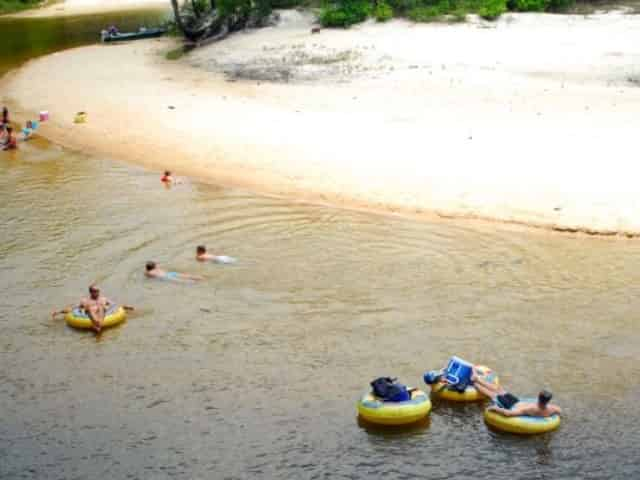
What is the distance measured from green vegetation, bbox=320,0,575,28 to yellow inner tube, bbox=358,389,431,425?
23961 mm

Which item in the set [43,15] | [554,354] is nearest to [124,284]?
[554,354]

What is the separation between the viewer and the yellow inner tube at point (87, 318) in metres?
16.1

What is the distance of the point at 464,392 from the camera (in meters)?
13.6

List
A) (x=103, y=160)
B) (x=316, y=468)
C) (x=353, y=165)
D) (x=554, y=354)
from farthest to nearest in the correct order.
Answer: (x=103, y=160), (x=353, y=165), (x=554, y=354), (x=316, y=468)

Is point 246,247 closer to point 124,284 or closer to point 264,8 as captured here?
point 124,284

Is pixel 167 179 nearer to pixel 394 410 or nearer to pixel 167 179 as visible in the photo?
pixel 167 179

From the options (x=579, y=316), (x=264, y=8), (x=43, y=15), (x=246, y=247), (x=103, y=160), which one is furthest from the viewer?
(x=43, y=15)

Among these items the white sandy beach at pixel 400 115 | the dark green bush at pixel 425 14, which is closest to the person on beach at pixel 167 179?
the white sandy beach at pixel 400 115

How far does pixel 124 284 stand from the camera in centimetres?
1795

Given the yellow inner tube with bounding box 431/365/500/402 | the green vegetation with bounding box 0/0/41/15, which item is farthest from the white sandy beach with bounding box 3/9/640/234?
the green vegetation with bounding box 0/0/41/15

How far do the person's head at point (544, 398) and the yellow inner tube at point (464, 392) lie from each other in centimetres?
99

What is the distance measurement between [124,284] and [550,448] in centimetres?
931

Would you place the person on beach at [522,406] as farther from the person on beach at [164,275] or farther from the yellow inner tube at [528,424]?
the person on beach at [164,275]

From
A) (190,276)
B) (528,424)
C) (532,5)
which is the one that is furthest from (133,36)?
(528,424)
